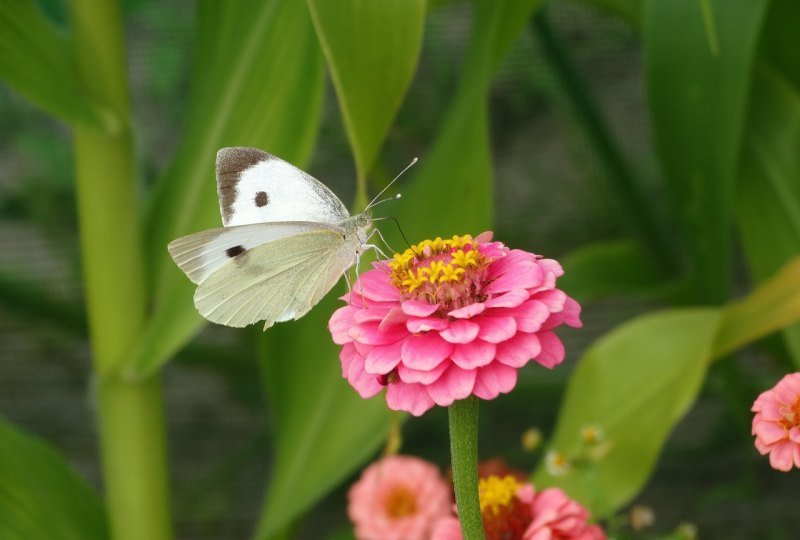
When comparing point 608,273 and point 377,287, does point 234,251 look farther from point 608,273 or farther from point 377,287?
point 608,273

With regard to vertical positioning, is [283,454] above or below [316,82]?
below

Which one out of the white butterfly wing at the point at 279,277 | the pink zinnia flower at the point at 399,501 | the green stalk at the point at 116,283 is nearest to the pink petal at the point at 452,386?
the white butterfly wing at the point at 279,277

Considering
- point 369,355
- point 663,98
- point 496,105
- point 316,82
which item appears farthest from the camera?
point 496,105

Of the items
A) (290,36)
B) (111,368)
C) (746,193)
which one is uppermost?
(290,36)

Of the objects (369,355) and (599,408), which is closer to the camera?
(369,355)

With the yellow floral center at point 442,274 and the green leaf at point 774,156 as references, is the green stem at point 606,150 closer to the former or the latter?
the green leaf at point 774,156

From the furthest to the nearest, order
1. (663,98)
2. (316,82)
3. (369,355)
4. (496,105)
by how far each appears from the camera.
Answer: (496,105)
(663,98)
(316,82)
(369,355)

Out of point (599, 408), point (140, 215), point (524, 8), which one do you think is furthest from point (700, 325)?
point (140, 215)

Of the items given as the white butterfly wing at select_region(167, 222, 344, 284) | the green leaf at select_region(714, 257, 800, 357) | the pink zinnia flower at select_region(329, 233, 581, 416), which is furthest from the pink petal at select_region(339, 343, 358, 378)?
the green leaf at select_region(714, 257, 800, 357)

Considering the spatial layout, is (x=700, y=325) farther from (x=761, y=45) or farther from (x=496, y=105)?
(x=496, y=105)
